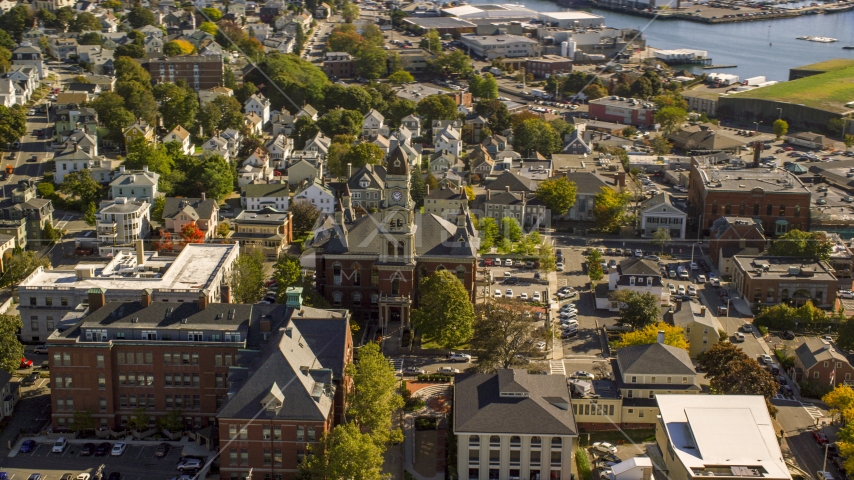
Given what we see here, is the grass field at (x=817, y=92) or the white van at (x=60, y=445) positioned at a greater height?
the grass field at (x=817, y=92)

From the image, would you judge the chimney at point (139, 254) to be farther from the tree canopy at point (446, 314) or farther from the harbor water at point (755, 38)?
the harbor water at point (755, 38)

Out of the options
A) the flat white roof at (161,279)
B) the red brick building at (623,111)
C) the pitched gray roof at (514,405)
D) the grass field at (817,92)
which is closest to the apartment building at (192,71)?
the red brick building at (623,111)

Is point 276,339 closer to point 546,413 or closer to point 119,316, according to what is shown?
point 119,316

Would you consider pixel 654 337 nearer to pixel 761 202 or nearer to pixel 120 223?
pixel 761 202

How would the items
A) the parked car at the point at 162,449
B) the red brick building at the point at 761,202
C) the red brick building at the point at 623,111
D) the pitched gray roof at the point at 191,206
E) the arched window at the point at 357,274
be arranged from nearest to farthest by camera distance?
the parked car at the point at 162,449 < the arched window at the point at 357,274 < the pitched gray roof at the point at 191,206 < the red brick building at the point at 761,202 < the red brick building at the point at 623,111

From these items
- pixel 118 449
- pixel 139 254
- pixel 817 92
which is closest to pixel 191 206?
pixel 139 254

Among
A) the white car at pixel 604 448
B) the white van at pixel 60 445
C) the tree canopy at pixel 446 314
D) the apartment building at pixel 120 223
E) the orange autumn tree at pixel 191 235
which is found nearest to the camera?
the white van at pixel 60 445

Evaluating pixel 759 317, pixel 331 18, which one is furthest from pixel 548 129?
pixel 331 18
